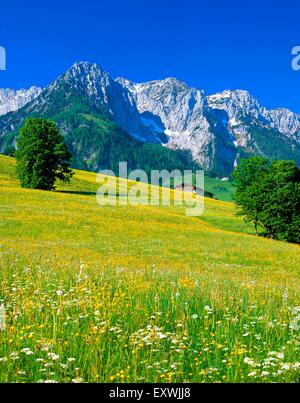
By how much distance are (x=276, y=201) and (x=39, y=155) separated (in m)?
40.8

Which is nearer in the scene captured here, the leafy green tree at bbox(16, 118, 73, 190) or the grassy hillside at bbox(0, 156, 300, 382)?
the grassy hillside at bbox(0, 156, 300, 382)

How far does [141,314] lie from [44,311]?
207 cm

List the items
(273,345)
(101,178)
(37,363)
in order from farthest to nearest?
(101,178), (273,345), (37,363)

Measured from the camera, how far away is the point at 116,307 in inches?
359

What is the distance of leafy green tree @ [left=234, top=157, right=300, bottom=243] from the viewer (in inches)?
2518

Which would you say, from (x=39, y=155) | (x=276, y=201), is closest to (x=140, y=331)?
(x=276, y=201)

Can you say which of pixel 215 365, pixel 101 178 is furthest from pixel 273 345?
pixel 101 178

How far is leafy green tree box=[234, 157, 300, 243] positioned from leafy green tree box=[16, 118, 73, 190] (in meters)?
33.1

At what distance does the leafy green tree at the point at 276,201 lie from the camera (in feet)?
210

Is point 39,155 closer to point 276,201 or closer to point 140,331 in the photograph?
point 276,201

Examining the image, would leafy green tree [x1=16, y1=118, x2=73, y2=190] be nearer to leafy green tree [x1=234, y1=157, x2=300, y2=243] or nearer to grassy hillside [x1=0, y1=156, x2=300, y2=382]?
leafy green tree [x1=234, y1=157, x2=300, y2=243]

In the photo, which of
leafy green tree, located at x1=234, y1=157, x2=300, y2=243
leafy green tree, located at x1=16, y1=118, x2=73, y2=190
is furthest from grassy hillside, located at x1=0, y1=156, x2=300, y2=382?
leafy green tree, located at x1=16, y1=118, x2=73, y2=190

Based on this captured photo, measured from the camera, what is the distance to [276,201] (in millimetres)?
64188
